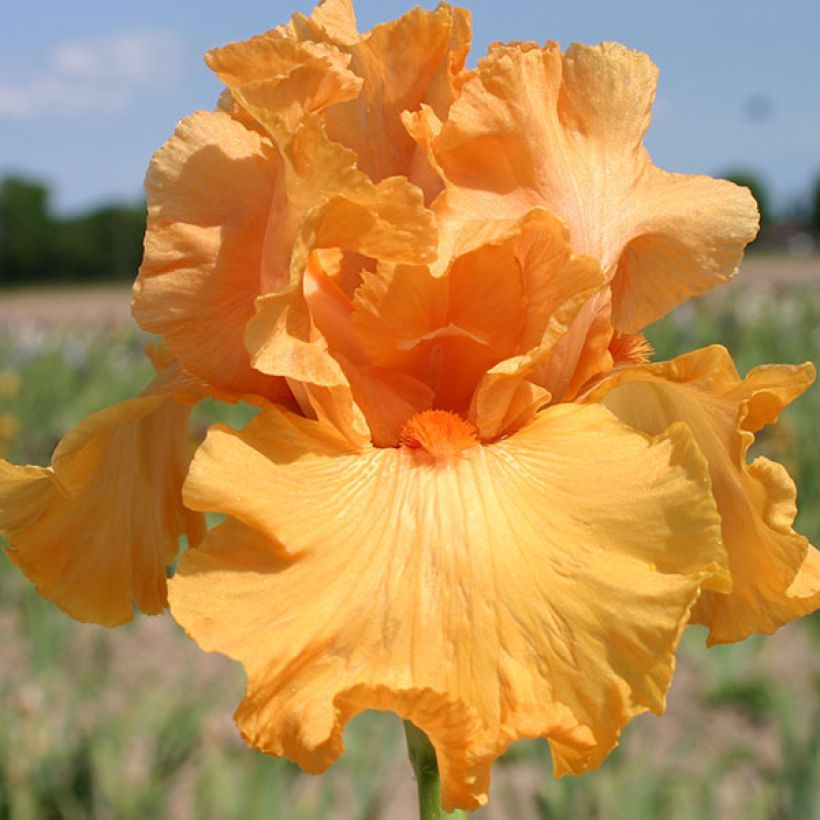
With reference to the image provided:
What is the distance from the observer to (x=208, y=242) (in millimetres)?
969

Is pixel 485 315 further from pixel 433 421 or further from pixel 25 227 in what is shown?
pixel 25 227

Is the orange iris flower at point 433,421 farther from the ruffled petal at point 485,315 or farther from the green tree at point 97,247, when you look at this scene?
the green tree at point 97,247

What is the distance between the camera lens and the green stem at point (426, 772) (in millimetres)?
919

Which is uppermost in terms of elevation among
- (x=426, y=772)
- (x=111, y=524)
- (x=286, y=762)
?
(x=111, y=524)

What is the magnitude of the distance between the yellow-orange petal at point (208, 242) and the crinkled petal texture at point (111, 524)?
0.10 metres

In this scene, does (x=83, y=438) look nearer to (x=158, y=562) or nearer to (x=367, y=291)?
(x=158, y=562)

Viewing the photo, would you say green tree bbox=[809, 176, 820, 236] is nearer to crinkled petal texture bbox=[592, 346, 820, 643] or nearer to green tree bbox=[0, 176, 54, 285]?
green tree bbox=[0, 176, 54, 285]

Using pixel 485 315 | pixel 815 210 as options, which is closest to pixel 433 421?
pixel 485 315

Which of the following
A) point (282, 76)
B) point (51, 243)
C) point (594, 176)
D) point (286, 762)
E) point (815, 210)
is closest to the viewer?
point (282, 76)

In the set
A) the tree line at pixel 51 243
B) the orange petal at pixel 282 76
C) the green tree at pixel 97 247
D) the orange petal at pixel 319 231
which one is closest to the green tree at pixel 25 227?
the tree line at pixel 51 243

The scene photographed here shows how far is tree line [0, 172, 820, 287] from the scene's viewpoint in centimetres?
3816

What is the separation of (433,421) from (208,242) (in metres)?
0.26

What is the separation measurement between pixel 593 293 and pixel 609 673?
307mm

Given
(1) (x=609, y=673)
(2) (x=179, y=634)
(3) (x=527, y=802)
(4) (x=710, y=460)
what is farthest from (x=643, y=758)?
(2) (x=179, y=634)
